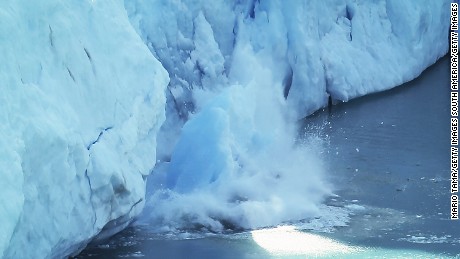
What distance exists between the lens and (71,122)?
636 centimetres

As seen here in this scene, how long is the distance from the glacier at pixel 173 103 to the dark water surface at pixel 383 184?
0.28m

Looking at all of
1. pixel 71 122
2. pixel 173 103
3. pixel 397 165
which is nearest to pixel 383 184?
pixel 397 165

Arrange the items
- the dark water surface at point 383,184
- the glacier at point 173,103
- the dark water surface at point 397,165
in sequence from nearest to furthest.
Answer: the glacier at point 173,103 → the dark water surface at point 383,184 → the dark water surface at point 397,165

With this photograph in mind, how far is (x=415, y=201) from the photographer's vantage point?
9547mm

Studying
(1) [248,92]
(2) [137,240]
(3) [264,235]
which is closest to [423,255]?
(3) [264,235]

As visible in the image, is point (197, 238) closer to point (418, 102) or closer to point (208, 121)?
point (208, 121)

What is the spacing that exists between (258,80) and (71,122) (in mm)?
6409

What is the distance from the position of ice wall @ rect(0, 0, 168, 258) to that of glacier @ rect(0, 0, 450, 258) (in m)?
0.01

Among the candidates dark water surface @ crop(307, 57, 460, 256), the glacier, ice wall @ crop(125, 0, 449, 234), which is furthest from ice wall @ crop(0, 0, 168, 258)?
dark water surface @ crop(307, 57, 460, 256)

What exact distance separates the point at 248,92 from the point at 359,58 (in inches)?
197

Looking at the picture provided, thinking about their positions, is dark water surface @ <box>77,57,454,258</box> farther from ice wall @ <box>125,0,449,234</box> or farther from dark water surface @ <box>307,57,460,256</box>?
ice wall @ <box>125,0,449,234</box>

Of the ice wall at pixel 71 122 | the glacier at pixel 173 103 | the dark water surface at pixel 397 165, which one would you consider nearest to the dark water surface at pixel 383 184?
the dark water surface at pixel 397 165

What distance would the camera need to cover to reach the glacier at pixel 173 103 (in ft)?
19.3

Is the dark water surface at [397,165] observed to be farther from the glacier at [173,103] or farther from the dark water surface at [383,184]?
the glacier at [173,103]
